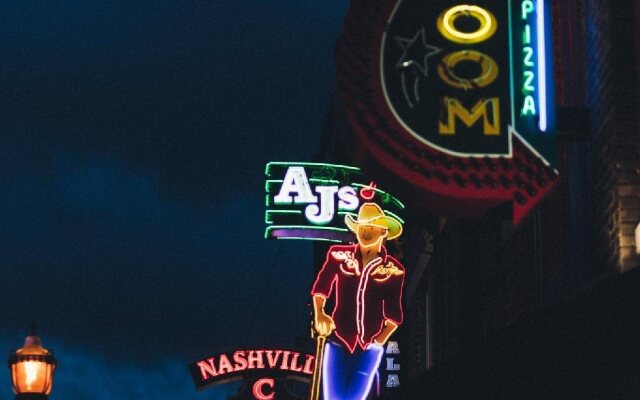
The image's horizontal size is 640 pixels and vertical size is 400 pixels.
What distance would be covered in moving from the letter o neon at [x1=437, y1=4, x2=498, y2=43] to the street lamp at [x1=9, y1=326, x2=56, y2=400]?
7383 mm

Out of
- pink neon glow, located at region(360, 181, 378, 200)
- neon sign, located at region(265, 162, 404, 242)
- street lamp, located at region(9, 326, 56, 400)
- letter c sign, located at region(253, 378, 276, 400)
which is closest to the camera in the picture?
street lamp, located at region(9, 326, 56, 400)

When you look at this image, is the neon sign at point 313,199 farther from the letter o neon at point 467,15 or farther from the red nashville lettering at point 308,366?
the letter o neon at point 467,15

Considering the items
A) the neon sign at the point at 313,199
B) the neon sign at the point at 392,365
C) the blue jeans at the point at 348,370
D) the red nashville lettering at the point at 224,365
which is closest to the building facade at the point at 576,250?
the blue jeans at the point at 348,370

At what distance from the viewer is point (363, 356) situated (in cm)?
1945

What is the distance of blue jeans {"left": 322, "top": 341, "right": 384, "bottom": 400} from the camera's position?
19.2m

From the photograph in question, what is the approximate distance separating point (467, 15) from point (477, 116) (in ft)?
2.98

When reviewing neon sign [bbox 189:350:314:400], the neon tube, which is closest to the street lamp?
the neon tube

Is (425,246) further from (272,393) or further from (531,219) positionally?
(531,219)

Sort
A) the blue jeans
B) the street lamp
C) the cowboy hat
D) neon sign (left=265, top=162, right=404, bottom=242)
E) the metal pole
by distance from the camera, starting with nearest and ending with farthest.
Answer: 1. the street lamp
2. the blue jeans
3. the metal pole
4. the cowboy hat
5. neon sign (left=265, top=162, right=404, bottom=242)

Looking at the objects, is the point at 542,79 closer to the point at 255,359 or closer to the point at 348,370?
the point at 348,370

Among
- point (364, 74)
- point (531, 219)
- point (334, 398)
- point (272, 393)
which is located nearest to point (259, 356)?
point (272, 393)

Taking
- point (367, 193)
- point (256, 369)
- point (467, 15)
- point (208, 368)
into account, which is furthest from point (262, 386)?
point (467, 15)

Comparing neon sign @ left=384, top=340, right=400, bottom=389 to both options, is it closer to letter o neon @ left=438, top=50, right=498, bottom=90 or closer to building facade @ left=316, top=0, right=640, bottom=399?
building facade @ left=316, top=0, right=640, bottom=399

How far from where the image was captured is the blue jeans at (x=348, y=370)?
19.2 meters
